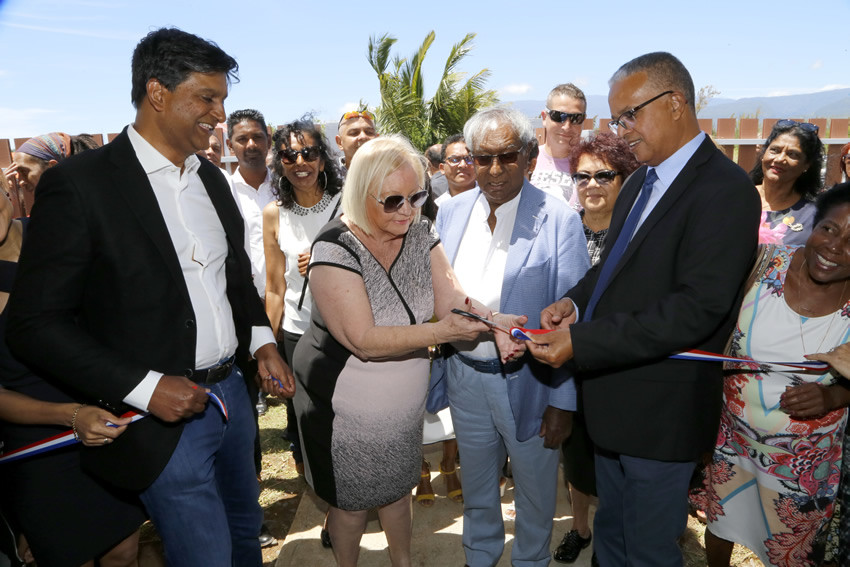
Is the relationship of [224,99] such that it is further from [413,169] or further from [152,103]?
[413,169]

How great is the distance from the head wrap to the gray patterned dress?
2.56 metres

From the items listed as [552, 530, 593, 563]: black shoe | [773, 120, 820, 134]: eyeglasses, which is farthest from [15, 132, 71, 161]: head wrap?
[773, 120, 820, 134]: eyeglasses

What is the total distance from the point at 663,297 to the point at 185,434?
6.66ft

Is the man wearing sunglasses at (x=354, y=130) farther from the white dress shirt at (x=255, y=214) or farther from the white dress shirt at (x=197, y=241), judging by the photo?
the white dress shirt at (x=197, y=241)

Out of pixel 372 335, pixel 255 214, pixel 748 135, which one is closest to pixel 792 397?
pixel 372 335

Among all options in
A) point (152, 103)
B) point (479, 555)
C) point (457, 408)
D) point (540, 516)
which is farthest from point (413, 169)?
point (479, 555)

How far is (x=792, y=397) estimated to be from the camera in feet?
8.04

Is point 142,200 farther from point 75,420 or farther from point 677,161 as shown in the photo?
point 677,161

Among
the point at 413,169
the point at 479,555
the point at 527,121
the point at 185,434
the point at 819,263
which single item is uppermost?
the point at 527,121

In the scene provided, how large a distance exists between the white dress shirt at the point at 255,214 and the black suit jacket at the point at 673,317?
3.12 m

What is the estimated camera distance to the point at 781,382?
8.36 ft

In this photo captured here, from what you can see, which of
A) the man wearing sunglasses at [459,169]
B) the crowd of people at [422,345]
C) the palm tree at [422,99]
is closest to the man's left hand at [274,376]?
the crowd of people at [422,345]

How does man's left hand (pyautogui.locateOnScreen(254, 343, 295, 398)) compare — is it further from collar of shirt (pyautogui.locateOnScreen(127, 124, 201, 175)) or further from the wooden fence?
the wooden fence

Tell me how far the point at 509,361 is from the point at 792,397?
127cm
